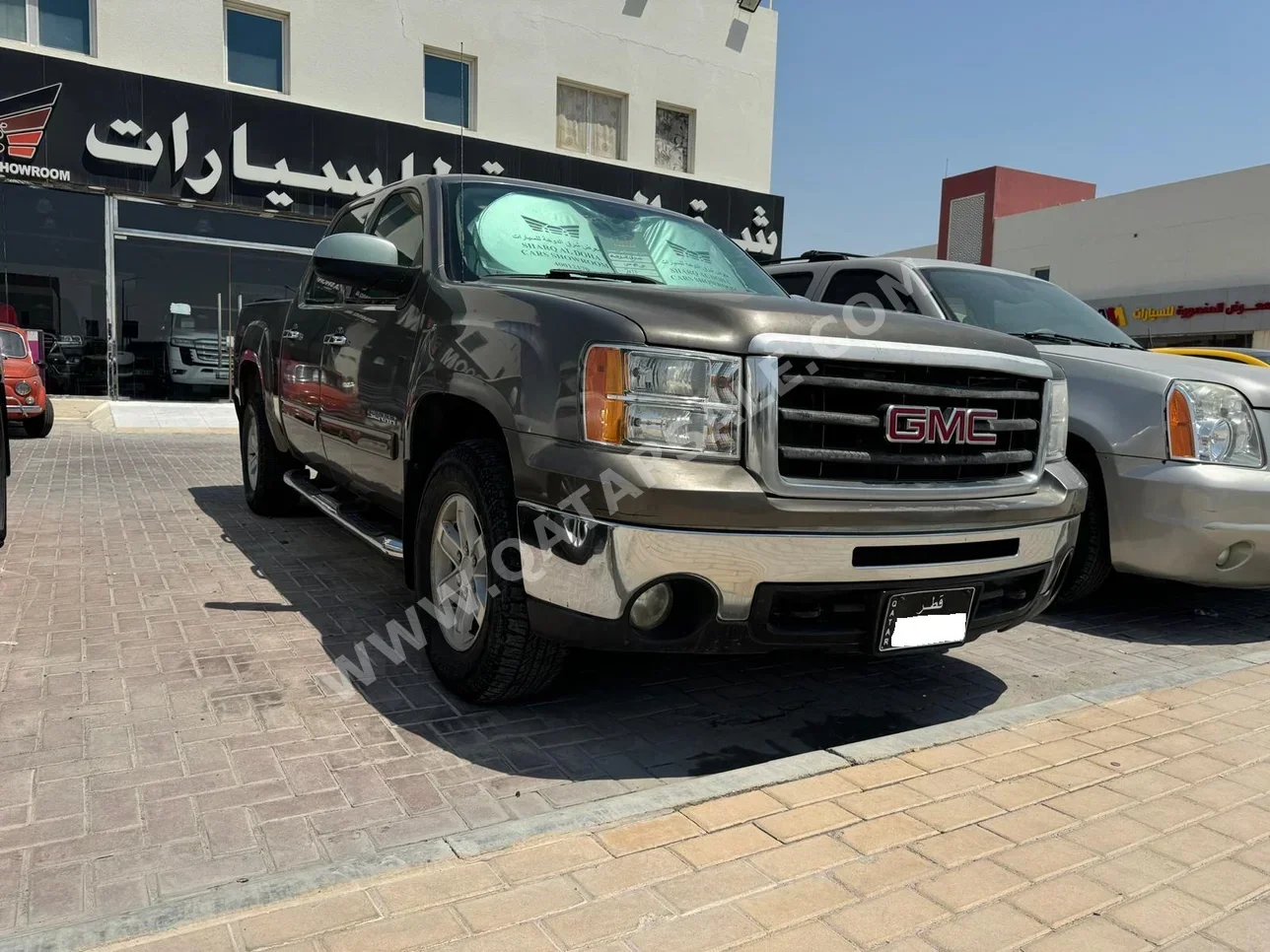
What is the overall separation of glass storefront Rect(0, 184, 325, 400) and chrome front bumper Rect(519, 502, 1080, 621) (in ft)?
48.0

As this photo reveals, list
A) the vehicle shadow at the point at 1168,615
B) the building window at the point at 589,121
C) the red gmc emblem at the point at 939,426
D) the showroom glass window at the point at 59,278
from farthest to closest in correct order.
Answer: the building window at the point at 589,121 → the showroom glass window at the point at 59,278 → the vehicle shadow at the point at 1168,615 → the red gmc emblem at the point at 939,426

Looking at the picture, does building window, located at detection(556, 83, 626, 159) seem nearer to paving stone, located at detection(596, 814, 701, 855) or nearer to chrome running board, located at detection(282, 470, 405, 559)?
chrome running board, located at detection(282, 470, 405, 559)

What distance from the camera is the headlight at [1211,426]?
450 centimetres

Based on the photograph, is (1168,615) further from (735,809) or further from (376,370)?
(376,370)

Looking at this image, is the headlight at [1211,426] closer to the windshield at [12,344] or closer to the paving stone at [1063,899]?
the paving stone at [1063,899]

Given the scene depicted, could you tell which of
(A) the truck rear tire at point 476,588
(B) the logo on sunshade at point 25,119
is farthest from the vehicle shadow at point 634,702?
(B) the logo on sunshade at point 25,119

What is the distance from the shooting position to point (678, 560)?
2697 mm

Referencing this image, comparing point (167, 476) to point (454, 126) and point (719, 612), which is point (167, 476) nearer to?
point (719, 612)

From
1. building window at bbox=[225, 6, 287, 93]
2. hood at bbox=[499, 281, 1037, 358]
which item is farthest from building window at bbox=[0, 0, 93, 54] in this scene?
hood at bbox=[499, 281, 1037, 358]

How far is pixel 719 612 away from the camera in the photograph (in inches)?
110

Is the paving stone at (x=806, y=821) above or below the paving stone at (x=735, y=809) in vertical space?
below

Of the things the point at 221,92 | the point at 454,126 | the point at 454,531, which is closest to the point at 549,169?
the point at 454,126

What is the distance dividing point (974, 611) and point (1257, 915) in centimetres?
117

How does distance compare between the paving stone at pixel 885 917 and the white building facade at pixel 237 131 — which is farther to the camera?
the white building facade at pixel 237 131
